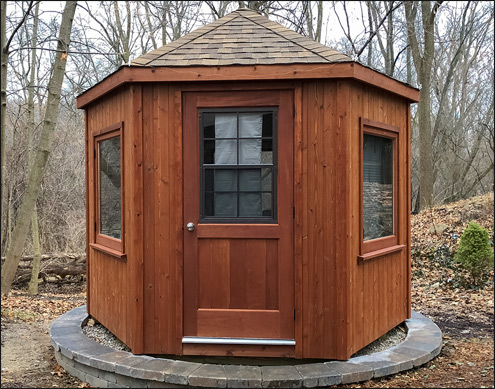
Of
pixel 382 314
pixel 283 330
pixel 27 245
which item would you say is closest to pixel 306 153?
pixel 283 330

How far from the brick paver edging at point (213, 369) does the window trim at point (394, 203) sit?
90 cm

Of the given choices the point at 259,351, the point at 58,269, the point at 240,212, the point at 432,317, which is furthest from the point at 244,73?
the point at 58,269

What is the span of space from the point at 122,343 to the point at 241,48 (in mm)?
3032

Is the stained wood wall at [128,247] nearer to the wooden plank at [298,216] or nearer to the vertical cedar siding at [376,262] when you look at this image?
the wooden plank at [298,216]

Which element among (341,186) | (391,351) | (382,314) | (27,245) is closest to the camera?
(341,186)

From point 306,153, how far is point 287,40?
1.20m

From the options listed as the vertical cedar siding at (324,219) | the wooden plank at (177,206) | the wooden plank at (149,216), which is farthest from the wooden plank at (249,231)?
the wooden plank at (149,216)

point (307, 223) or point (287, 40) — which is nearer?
point (307, 223)

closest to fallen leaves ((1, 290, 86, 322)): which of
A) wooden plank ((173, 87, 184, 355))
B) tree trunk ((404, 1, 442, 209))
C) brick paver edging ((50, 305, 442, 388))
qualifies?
brick paver edging ((50, 305, 442, 388))

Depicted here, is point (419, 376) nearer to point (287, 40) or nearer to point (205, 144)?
point (205, 144)

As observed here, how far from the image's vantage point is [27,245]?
12680 mm

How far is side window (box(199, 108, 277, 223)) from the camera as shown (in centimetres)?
435

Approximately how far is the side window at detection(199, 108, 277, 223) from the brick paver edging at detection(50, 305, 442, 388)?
4.04ft

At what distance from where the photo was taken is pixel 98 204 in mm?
5395
